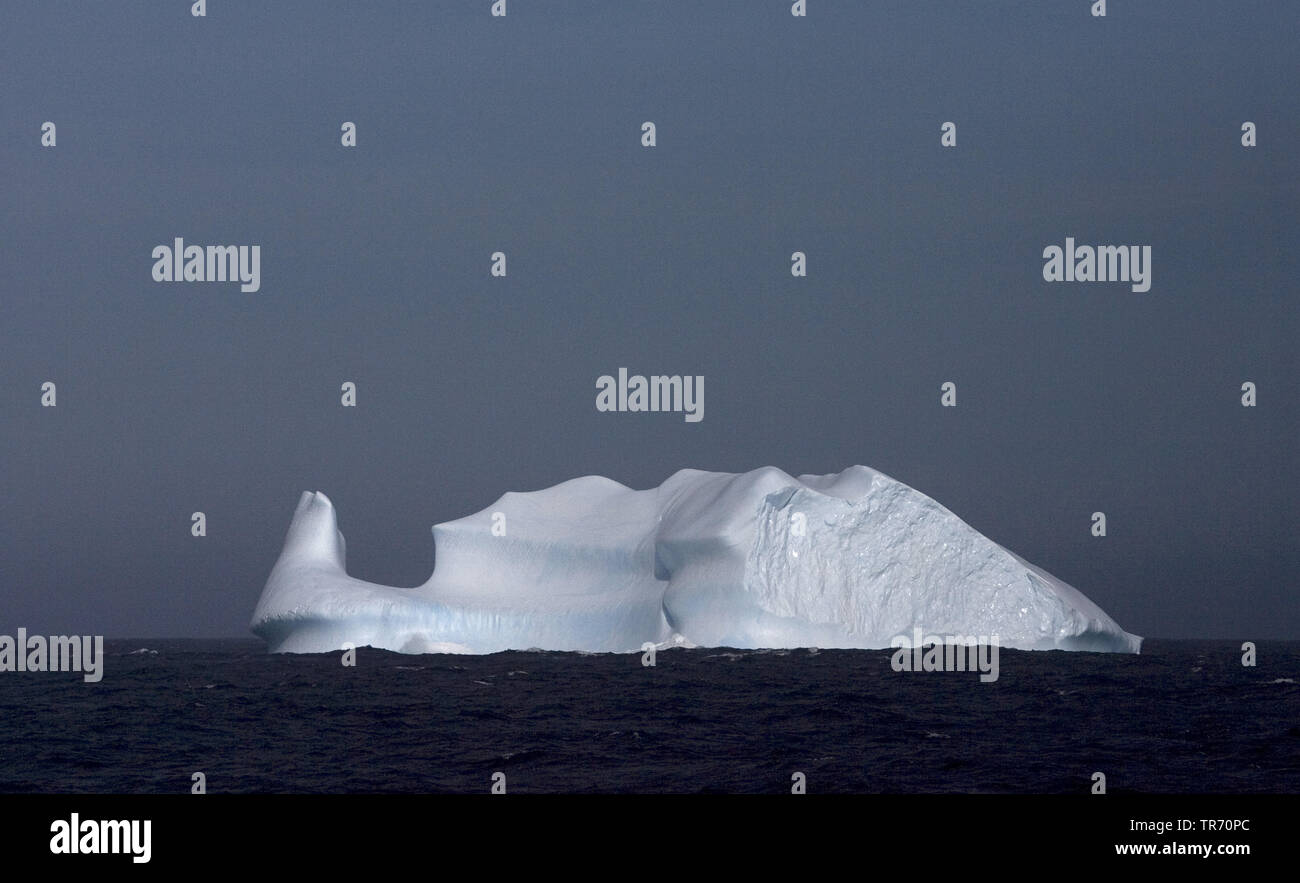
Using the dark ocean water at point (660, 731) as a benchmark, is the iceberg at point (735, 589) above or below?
above

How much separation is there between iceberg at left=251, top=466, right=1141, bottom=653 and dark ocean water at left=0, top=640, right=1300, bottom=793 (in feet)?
8.05

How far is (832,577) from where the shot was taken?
2981 centimetres

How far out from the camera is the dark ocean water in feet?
43.3

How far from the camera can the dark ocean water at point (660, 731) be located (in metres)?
13.2

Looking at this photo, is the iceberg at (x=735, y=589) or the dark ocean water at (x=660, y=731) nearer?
the dark ocean water at (x=660, y=731)

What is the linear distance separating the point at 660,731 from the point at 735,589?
1276 cm

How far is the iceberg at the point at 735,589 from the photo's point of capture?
29391 millimetres

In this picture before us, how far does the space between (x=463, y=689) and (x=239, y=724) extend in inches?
212

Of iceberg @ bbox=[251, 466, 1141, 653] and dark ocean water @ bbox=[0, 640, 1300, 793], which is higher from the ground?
iceberg @ bbox=[251, 466, 1141, 653]

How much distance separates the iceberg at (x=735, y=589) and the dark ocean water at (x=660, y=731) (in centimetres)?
245

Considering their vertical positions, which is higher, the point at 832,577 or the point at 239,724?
the point at 832,577
